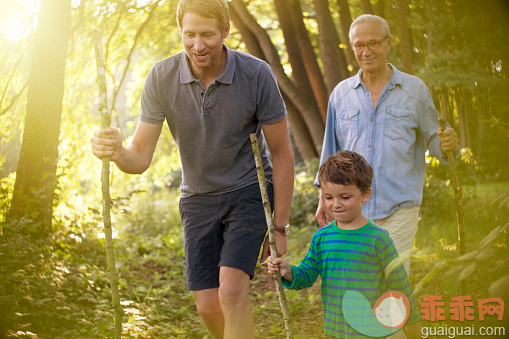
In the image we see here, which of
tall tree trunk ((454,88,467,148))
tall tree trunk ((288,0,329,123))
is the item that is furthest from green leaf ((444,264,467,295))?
tall tree trunk ((288,0,329,123))

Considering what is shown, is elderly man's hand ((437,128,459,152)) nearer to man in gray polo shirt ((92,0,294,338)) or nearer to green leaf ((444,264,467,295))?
man in gray polo shirt ((92,0,294,338))

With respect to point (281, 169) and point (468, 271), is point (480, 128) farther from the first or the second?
point (468, 271)

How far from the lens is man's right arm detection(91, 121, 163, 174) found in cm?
279

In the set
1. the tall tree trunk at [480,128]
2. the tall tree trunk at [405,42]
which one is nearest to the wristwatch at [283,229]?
the tall tree trunk at [480,128]

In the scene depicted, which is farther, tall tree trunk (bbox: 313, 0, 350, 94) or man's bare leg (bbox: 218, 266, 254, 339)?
tall tree trunk (bbox: 313, 0, 350, 94)

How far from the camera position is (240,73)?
11.2 ft

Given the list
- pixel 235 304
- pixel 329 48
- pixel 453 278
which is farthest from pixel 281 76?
pixel 453 278

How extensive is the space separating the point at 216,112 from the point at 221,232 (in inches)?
28.5

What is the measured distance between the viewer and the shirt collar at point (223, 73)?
3.33 m

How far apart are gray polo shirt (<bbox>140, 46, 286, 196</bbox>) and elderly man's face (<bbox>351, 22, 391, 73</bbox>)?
0.83 m

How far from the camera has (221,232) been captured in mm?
3523

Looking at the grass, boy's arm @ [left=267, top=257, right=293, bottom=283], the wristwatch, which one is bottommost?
the grass

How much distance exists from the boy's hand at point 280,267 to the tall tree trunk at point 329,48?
698cm

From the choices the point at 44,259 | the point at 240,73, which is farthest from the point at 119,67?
the point at 240,73
